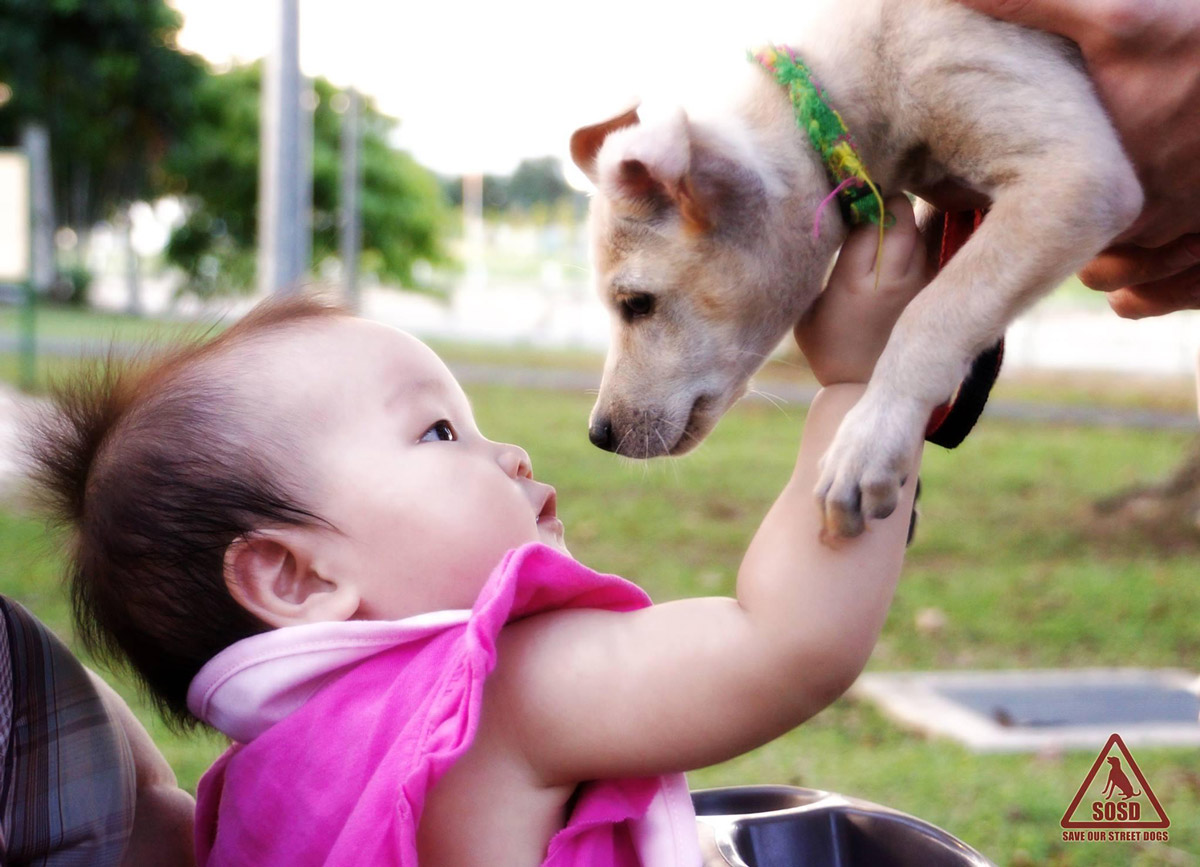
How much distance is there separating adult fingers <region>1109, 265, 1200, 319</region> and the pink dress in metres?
1.17

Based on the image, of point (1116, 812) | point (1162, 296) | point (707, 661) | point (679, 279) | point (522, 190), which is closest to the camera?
point (707, 661)

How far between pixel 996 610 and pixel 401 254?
18.9 m

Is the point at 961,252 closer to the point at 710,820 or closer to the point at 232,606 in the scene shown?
the point at 710,820

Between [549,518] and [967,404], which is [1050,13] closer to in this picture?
[967,404]

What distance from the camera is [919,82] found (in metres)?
1.65

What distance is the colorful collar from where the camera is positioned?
1.63 metres

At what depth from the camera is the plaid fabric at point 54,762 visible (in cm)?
130

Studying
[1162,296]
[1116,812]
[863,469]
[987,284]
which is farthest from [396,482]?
[1116,812]

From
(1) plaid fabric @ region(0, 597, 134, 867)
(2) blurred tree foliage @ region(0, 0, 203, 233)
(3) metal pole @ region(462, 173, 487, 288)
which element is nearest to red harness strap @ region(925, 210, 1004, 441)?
(1) plaid fabric @ region(0, 597, 134, 867)

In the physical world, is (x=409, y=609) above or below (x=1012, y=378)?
above

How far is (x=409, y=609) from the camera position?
1.40m

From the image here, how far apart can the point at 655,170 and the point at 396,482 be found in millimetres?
578

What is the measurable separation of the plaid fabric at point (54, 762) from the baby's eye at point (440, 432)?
1.74ft

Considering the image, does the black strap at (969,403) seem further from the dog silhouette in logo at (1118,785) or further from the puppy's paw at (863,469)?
the dog silhouette in logo at (1118,785)
